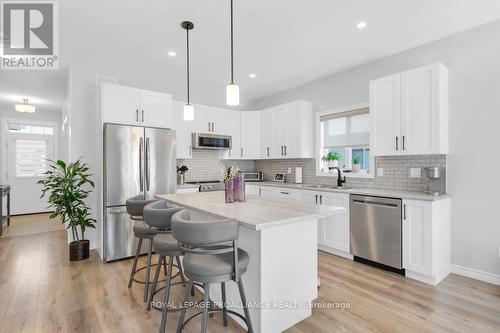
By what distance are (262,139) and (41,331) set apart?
14.2 ft

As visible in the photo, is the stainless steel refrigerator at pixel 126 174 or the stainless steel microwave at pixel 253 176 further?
the stainless steel microwave at pixel 253 176

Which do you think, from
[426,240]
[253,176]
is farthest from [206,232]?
[253,176]

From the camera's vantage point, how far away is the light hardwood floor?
2.05 metres

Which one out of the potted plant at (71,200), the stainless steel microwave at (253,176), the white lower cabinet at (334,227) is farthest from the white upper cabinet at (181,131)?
the white lower cabinet at (334,227)

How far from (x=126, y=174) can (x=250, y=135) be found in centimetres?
267

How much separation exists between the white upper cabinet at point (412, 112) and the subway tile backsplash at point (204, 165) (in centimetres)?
311

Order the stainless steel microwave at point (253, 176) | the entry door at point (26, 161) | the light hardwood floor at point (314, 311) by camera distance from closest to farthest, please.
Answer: the light hardwood floor at point (314, 311) → the stainless steel microwave at point (253, 176) → the entry door at point (26, 161)

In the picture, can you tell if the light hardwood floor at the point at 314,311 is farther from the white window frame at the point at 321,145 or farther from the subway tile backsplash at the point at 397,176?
the white window frame at the point at 321,145

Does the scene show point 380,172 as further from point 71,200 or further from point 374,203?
point 71,200

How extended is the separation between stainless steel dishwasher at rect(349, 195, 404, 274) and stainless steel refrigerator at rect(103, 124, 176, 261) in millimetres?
2765

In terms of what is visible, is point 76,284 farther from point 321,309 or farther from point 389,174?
point 389,174

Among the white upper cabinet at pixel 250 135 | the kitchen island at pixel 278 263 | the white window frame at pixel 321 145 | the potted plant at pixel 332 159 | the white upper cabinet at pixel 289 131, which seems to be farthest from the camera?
the white upper cabinet at pixel 250 135

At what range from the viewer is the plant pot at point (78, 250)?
11.4ft

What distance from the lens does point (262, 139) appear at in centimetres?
542
